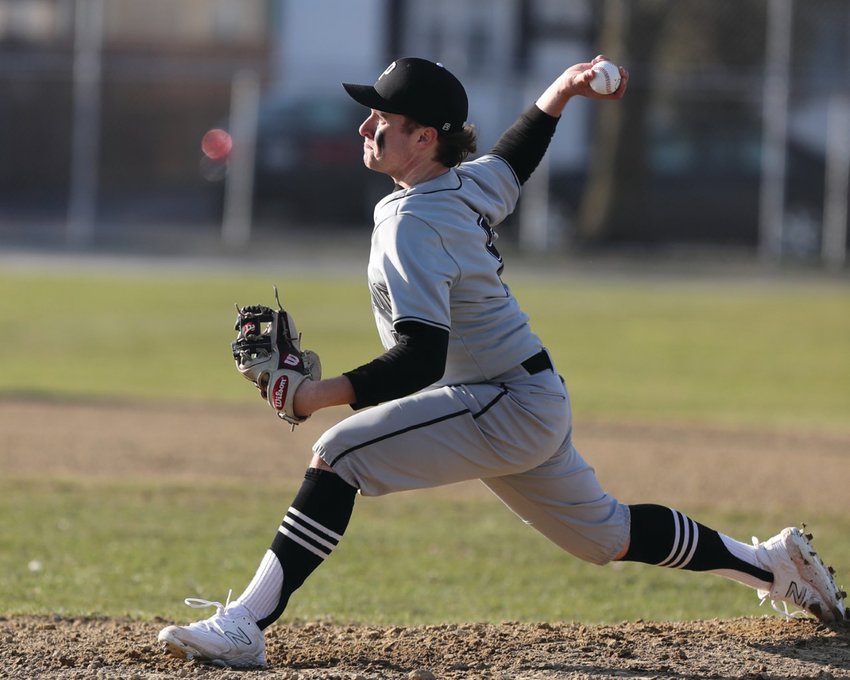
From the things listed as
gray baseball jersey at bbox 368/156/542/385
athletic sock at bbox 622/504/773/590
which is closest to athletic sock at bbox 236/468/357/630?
gray baseball jersey at bbox 368/156/542/385

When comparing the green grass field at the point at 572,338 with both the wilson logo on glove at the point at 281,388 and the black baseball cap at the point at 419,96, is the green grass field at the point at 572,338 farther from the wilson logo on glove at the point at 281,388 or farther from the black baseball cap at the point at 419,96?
the wilson logo on glove at the point at 281,388

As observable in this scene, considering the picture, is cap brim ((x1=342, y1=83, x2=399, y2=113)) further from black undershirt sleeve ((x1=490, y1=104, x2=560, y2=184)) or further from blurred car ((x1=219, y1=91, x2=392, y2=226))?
blurred car ((x1=219, y1=91, x2=392, y2=226))

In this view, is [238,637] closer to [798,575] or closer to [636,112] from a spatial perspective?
[798,575]

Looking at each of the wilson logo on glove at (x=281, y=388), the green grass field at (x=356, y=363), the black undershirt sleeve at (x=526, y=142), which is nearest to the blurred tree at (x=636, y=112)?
the green grass field at (x=356, y=363)

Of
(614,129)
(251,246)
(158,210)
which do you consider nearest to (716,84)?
(614,129)

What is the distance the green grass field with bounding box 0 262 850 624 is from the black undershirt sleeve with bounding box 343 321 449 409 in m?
1.69

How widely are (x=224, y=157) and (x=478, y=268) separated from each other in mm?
19457

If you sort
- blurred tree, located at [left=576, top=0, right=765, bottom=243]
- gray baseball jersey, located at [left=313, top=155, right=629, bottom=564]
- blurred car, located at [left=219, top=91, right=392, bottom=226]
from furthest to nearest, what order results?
1. blurred tree, located at [left=576, top=0, right=765, bottom=243]
2. blurred car, located at [left=219, top=91, right=392, bottom=226]
3. gray baseball jersey, located at [left=313, top=155, right=629, bottom=564]

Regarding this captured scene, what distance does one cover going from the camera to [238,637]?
395 centimetres

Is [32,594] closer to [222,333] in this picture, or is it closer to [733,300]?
[222,333]

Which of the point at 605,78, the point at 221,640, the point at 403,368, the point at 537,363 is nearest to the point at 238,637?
the point at 221,640

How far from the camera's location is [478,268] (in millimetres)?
4004

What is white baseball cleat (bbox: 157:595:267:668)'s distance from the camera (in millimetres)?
3922

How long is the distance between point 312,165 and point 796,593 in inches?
706
